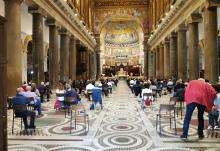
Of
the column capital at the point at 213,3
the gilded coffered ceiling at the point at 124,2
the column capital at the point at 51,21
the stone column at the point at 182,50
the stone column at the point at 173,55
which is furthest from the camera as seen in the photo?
the gilded coffered ceiling at the point at 124,2

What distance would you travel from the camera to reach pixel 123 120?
8969 mm

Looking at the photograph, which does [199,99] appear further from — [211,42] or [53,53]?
[53,53]

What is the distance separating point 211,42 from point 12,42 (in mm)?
8216

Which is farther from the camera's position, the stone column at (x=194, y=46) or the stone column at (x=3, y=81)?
the stone column at (x=194, y=46)

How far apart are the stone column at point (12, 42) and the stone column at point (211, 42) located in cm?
785

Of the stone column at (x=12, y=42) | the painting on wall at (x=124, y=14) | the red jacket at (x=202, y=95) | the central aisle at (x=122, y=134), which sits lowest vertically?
the central aisle at (x=122, y=134)

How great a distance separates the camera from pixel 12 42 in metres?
10.9

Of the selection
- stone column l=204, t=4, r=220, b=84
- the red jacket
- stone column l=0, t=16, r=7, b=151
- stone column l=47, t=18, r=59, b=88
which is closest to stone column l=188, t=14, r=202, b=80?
stone column l=204, t=4, r=220, b=84

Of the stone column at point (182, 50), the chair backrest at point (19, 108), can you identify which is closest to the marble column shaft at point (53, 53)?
the stone column at point (182, 50)

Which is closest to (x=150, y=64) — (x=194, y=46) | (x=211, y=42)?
(x=194, y=46)

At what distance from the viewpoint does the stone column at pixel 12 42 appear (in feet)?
35.6

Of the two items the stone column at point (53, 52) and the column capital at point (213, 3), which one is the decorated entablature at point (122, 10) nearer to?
the stone column at point (53, 52)

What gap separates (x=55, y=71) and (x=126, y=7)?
2540 centimetres

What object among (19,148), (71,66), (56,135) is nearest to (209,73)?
(56,135)
